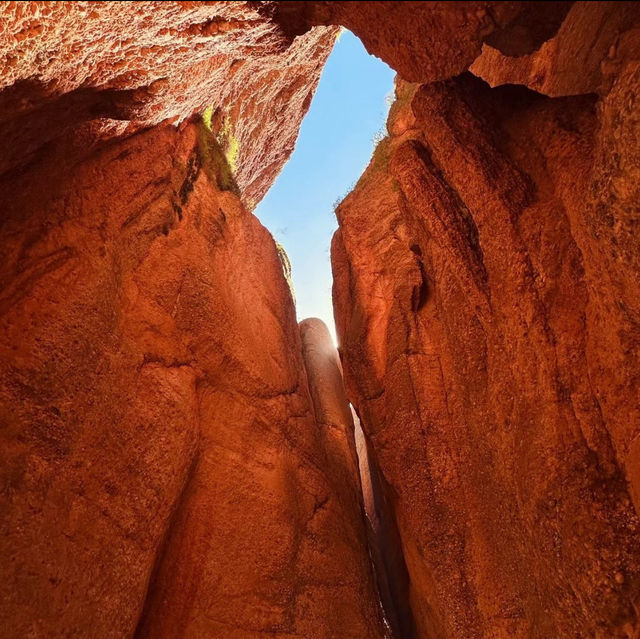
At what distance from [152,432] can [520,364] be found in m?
4.73

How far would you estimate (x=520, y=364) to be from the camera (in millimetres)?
5305

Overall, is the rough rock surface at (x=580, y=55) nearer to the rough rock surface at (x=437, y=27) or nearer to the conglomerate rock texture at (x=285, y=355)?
the conglomerate rock texture at (x=285, y=355)

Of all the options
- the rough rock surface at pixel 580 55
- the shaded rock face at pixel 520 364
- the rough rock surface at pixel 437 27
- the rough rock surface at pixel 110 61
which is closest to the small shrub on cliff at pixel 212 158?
the rough rock surface at pixel 110 61

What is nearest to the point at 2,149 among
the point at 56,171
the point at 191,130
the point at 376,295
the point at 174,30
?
the point at 56,171

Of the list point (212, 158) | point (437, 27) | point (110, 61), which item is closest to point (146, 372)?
point (110, 61)

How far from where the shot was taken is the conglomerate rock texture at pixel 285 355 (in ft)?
13.4

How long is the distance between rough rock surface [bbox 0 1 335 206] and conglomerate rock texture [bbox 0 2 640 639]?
4cm

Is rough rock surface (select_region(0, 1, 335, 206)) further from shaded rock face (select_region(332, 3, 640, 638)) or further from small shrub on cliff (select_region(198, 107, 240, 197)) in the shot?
shaded rock face (select_region(332, 3, 640, 638))

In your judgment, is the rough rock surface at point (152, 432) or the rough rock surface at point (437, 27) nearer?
the rough rock surface at point (437, 27)

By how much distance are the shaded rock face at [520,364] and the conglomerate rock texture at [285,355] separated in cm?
3

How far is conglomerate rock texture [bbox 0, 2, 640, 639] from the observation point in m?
4.07

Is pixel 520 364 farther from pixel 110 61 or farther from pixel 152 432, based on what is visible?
pixel 110 61

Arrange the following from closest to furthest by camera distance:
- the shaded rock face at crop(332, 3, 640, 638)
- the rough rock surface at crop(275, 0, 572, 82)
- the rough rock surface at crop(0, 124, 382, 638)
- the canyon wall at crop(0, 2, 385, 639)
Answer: the rough rock surface at crop(275, 0, 572, 82), the shaded rock face at crop(332, 3, 640, 638), the canyon wall at crop(0, 2, 385, 639), the rough rock surface at crop(0, 124, 382, 638)

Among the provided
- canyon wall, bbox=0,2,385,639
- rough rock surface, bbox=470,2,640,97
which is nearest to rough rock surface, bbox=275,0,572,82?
rough rock surface, bbox=470,2,640,97
